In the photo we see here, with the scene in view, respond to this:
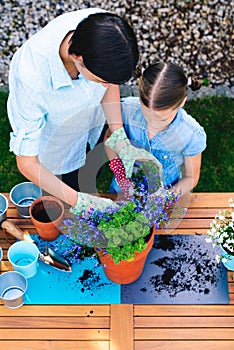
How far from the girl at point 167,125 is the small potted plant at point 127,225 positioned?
0.54 ft

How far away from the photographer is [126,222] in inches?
64.2

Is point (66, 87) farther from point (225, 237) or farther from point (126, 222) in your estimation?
point (225, 237)

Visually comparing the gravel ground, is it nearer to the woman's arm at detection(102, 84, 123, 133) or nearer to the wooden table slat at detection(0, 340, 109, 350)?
the woman's arm at detection(102, 84, 123, 133)

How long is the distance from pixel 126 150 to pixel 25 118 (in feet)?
1.44

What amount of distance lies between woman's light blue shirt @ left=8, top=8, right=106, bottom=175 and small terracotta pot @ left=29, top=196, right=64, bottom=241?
0.25 meters

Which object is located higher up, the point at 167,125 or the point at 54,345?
the point at 167,125

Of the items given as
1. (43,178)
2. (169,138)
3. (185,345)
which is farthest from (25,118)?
(185,345)

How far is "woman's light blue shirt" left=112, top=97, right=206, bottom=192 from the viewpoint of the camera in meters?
1.91

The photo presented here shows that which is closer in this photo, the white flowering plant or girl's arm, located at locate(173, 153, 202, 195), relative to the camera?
the white flowering plant

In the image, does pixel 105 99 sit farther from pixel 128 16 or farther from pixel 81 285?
pixel 128 16

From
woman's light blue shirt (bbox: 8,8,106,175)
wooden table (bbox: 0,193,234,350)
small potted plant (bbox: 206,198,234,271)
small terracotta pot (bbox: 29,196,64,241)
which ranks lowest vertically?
wooden table (bbox: 0,193,234,350)

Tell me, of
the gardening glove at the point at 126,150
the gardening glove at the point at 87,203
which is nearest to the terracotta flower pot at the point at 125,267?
the gardening glove at the point at 87,203

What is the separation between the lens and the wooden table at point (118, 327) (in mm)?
1741

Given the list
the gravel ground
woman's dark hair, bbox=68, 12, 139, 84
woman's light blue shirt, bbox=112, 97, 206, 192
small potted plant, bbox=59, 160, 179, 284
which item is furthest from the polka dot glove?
the gravel ground
